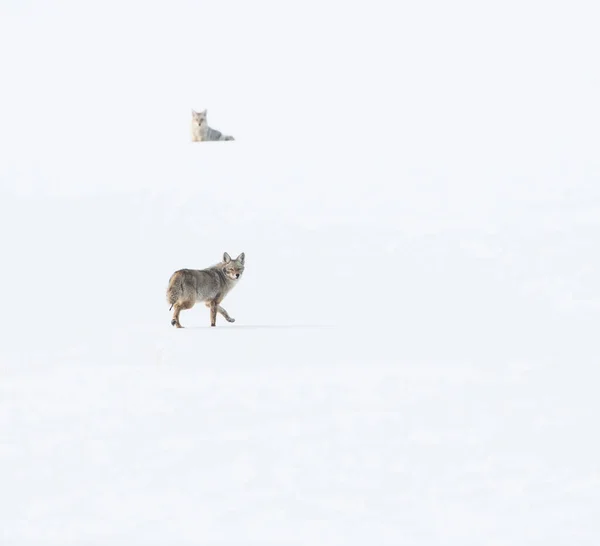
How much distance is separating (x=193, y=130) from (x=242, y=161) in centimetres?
356

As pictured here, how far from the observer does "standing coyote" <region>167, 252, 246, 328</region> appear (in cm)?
1343

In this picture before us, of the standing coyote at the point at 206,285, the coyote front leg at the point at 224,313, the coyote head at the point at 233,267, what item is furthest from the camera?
the coyote front leg at the point at 224,313

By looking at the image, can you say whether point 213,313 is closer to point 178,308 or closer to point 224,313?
point 224,313

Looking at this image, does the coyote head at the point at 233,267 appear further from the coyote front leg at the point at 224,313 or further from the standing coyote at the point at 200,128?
the standing coyote at the point at 200,128

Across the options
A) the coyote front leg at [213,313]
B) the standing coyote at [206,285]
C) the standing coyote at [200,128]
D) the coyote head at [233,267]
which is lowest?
the coyote front leg at [213,313]

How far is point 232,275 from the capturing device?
13.8 metres

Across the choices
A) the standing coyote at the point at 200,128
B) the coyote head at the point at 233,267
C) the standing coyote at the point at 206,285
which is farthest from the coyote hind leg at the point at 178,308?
A: the standing coyote at the point at 200,128

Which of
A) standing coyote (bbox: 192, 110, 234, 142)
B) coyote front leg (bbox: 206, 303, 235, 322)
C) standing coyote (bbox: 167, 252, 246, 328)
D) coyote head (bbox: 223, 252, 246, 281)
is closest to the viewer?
standing coyote (bbox: 167, 252, 246, 328)

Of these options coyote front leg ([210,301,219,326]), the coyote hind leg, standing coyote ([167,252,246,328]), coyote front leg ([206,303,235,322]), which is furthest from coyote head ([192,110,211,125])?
the coyote hind leg

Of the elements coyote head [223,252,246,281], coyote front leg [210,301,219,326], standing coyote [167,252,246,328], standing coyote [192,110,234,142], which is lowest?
coyote front leg [210,301,219,326]

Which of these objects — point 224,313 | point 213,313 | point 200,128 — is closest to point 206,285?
point 213,313

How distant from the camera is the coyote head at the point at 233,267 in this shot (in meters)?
13.8

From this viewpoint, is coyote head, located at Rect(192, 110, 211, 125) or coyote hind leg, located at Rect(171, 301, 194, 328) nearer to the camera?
coyote hind leg, located at Rect(171, 301, 194, 328)

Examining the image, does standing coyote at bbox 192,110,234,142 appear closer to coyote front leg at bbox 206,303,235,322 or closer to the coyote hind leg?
coyote front leg at bbox 206,303,235,322
